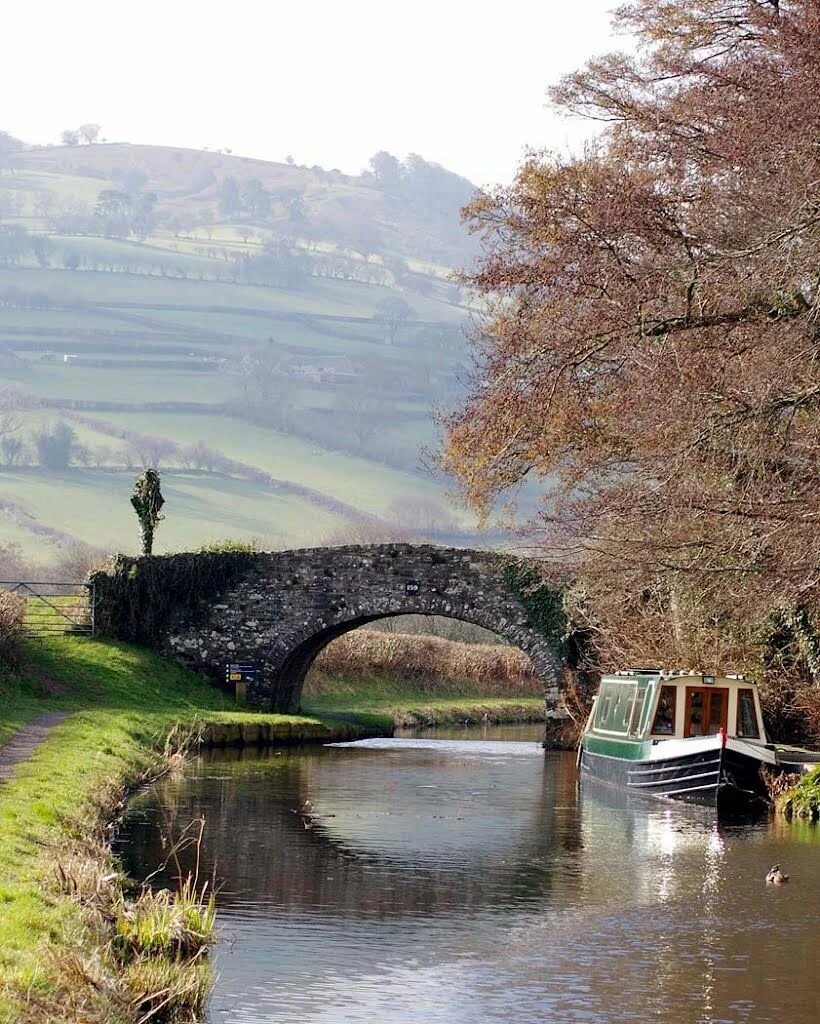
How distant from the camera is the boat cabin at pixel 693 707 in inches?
947

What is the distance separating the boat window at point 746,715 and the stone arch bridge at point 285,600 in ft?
43.5

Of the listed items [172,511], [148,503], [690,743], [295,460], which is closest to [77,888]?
[690,743]

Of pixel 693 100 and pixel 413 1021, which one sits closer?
pixel 413 1021

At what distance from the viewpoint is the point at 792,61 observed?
64.9 feet

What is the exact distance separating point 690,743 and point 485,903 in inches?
346

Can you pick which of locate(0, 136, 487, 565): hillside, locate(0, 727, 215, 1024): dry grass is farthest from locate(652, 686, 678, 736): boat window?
locate(0, 136, 487, 565): hillside

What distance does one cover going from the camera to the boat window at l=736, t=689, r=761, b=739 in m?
24.0

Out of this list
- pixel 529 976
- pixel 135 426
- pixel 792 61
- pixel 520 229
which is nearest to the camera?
pixel 529 976

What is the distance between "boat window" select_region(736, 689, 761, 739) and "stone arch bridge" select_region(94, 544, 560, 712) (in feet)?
43.5

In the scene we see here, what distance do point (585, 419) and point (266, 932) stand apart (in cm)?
1307

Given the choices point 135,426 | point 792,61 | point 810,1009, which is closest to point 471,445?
point 792,61

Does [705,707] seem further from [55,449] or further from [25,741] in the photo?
[55,449]

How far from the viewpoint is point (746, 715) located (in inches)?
950

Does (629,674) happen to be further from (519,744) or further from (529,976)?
(529,976)
